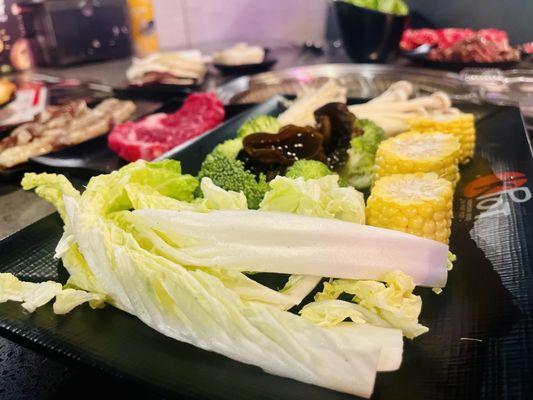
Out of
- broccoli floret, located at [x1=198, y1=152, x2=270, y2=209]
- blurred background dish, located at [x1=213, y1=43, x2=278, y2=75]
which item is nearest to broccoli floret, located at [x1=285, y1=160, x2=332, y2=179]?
broccoli floret, located at [x1=198, y1=152, x2=270, y2=209]

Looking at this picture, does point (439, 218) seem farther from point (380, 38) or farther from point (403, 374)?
point (380, 38)

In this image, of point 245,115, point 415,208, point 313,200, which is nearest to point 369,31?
point 245,115

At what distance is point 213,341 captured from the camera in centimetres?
102

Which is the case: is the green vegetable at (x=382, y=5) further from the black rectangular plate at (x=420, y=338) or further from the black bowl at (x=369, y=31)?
the black rectangular plate at (x=420, y=338)

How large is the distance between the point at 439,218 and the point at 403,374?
0.60 metres

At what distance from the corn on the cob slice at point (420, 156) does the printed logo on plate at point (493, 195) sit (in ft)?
0.32

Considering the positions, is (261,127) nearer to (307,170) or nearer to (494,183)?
(307,170)

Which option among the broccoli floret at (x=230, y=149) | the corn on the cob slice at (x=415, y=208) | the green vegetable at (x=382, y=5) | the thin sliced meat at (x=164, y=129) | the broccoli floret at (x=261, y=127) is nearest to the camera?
the corn on the cob slice at (x=415, y=208)

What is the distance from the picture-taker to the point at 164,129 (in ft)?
7.84

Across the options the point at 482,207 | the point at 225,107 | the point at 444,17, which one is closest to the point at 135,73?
the point at 225,107

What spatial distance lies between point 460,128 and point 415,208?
78 cm

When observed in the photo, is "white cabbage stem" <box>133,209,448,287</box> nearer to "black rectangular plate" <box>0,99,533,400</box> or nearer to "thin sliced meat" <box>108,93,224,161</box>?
"black rectangular plate" <box>0,99,533,400</box>

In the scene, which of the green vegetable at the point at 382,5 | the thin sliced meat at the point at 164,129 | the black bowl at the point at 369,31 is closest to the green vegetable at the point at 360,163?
the thin sliced meat at the point at 164,129

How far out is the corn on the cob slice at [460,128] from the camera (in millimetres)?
1962
